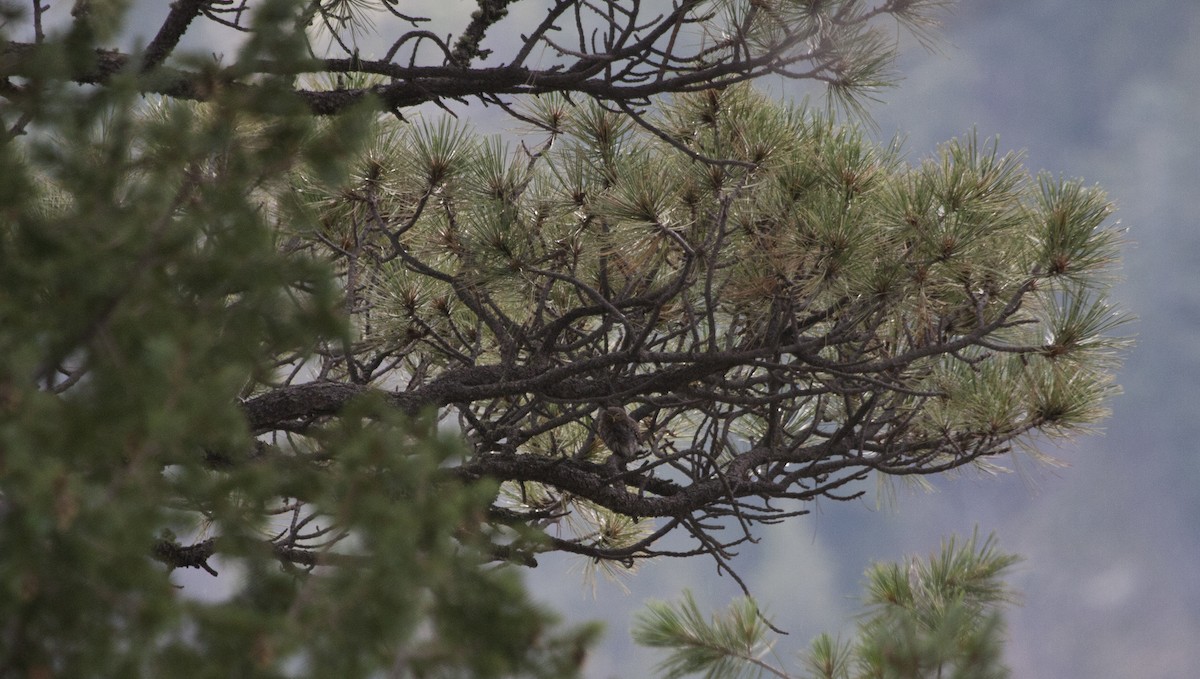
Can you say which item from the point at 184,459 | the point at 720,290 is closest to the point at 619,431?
the point at 720,290

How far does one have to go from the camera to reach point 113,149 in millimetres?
1036

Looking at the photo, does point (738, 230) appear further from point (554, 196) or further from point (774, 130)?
point (554, 196)

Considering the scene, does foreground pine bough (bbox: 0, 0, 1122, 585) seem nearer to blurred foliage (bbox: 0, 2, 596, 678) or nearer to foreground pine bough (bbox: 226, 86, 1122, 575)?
foreground pine bough (bbox: 226, 86, 1122, 575)

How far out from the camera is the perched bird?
7.61 feet

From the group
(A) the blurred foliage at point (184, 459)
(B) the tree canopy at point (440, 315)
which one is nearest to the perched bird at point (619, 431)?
(B) the tree canopy at point (440, 315)

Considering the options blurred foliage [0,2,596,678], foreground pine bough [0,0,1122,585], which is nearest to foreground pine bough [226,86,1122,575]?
foreground pine bough [0,0,1122,585]

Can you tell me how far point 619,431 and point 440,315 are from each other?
62 cm

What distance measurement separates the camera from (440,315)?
8.93ft

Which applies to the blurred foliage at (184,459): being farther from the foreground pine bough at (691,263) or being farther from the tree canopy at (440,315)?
the foreground pine bough at (691,263)

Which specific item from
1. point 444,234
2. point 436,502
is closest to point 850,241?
point 444,234

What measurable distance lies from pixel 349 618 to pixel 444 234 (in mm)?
1770

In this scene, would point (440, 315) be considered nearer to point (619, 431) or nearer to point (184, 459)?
point (619, 431)

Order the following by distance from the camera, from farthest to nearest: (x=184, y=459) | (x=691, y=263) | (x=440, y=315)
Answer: (x=440, y=315)
(x=691, y=263)
(x=184, y=459)

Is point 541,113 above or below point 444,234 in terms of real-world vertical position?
above
